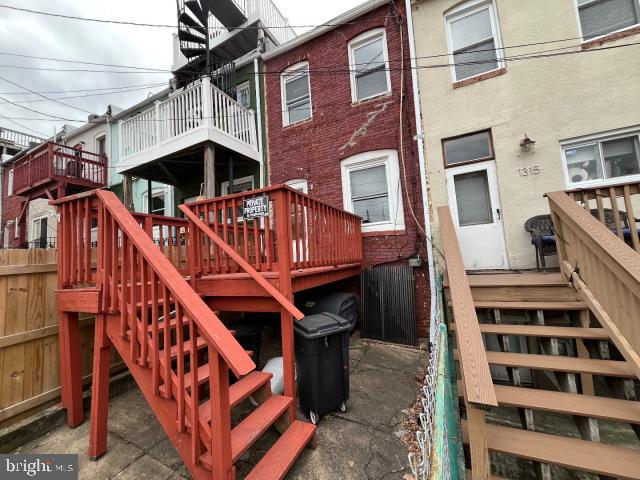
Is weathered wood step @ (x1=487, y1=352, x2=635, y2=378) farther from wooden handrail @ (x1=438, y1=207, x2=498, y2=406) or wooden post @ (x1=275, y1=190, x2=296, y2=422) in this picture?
wooden post @ (x1=275, y1=190, x2=296, y2=422)

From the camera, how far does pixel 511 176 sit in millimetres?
4578

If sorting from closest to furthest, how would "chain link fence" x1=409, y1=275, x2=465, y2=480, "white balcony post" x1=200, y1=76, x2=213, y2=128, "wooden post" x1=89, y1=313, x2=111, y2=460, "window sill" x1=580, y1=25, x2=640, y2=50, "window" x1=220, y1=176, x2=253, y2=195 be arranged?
1. "chain link fence" x1=409, y1=275, x2=465, y2=480
2. "wooden post" x1=89, y1=313, x2=111, y2=460
3. "window sill" x1=580, y1=25, x2=640, y2=50
4. "white balcony post" x1=200, y1=76, x2=213, y2=128
5. "window" x1=220, y1=176, x2=253, y2=195

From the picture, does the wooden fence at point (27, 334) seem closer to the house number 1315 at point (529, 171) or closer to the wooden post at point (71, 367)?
the wooden post at point (71, 367)

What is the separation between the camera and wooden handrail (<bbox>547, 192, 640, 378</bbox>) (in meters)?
2.00

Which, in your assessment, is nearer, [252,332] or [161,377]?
[161,377]

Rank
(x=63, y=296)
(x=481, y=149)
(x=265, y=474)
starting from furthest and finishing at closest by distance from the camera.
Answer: (x=481, y=149), (x=63, y=296), (x=265, y=474)

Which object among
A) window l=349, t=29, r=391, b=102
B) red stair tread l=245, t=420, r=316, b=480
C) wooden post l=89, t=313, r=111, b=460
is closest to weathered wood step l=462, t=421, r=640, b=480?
red stair tread l=245, t=420, r=316, b=480

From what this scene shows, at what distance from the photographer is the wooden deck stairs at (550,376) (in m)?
1.72

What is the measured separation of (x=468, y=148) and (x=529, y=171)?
1.06 m

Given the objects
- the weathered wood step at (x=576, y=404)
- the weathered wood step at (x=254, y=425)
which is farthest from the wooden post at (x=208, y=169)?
the weathered wood step at (x=576, y=404)

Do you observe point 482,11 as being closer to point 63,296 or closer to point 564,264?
point 564,264

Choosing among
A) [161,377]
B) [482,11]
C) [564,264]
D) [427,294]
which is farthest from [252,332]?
[482,11]

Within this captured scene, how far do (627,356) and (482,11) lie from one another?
6069 mm

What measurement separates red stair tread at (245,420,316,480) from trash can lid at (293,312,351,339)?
724mm
